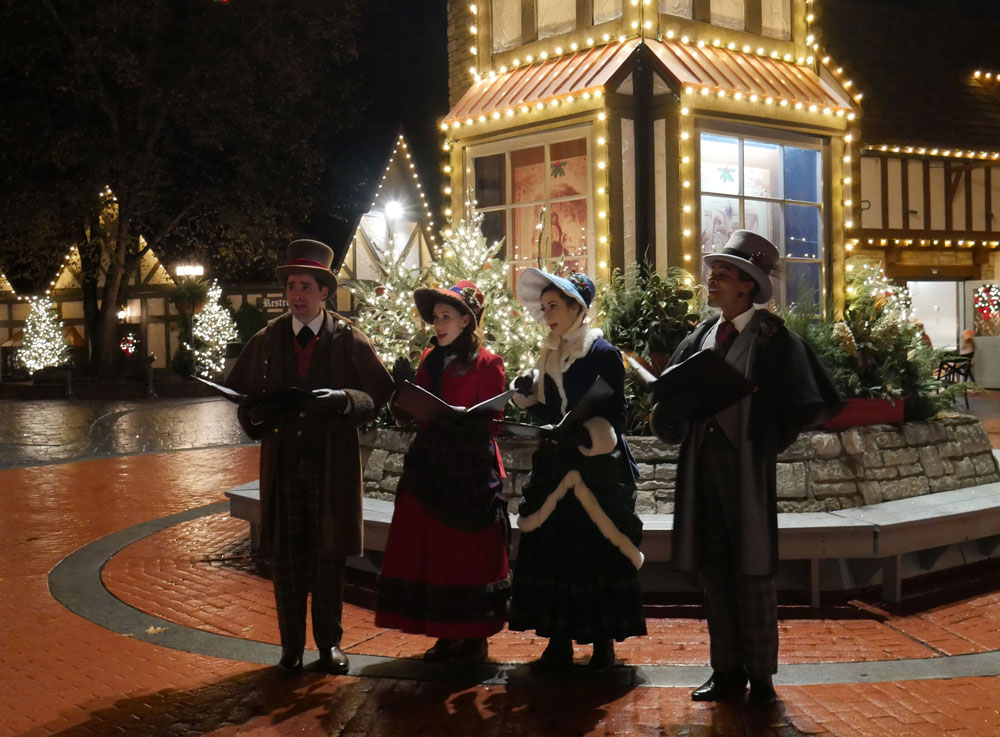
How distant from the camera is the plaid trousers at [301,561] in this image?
4617mm

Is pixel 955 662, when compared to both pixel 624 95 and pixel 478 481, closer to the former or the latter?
pixel 478 481

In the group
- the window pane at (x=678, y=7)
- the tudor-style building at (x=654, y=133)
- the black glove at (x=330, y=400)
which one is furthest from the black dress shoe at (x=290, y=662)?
the window pane at (x=678, y=7)

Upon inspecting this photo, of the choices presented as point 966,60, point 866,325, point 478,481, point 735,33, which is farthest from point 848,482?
point 966,60

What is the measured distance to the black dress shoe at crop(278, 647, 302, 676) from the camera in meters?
4.65

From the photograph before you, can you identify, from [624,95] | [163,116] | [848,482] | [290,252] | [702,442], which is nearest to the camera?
[702,442]

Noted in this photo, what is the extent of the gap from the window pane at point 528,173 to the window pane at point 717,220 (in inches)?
62.5

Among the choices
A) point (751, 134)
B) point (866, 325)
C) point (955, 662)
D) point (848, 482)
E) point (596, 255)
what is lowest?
point (955, 662)

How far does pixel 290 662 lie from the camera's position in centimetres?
465

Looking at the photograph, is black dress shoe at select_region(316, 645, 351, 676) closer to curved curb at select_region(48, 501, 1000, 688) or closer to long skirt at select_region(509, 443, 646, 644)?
curved curb at select_region(48, 501, 1000, 688)

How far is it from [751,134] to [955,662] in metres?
5.70

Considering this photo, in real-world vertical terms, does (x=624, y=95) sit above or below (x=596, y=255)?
above

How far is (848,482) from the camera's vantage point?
632 centimetres

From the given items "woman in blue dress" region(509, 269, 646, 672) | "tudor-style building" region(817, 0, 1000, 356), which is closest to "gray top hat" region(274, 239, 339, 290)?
"woman in blue dress" region(509, 269, 646, 672)

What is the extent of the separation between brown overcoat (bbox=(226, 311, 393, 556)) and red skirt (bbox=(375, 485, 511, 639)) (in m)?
0.25
